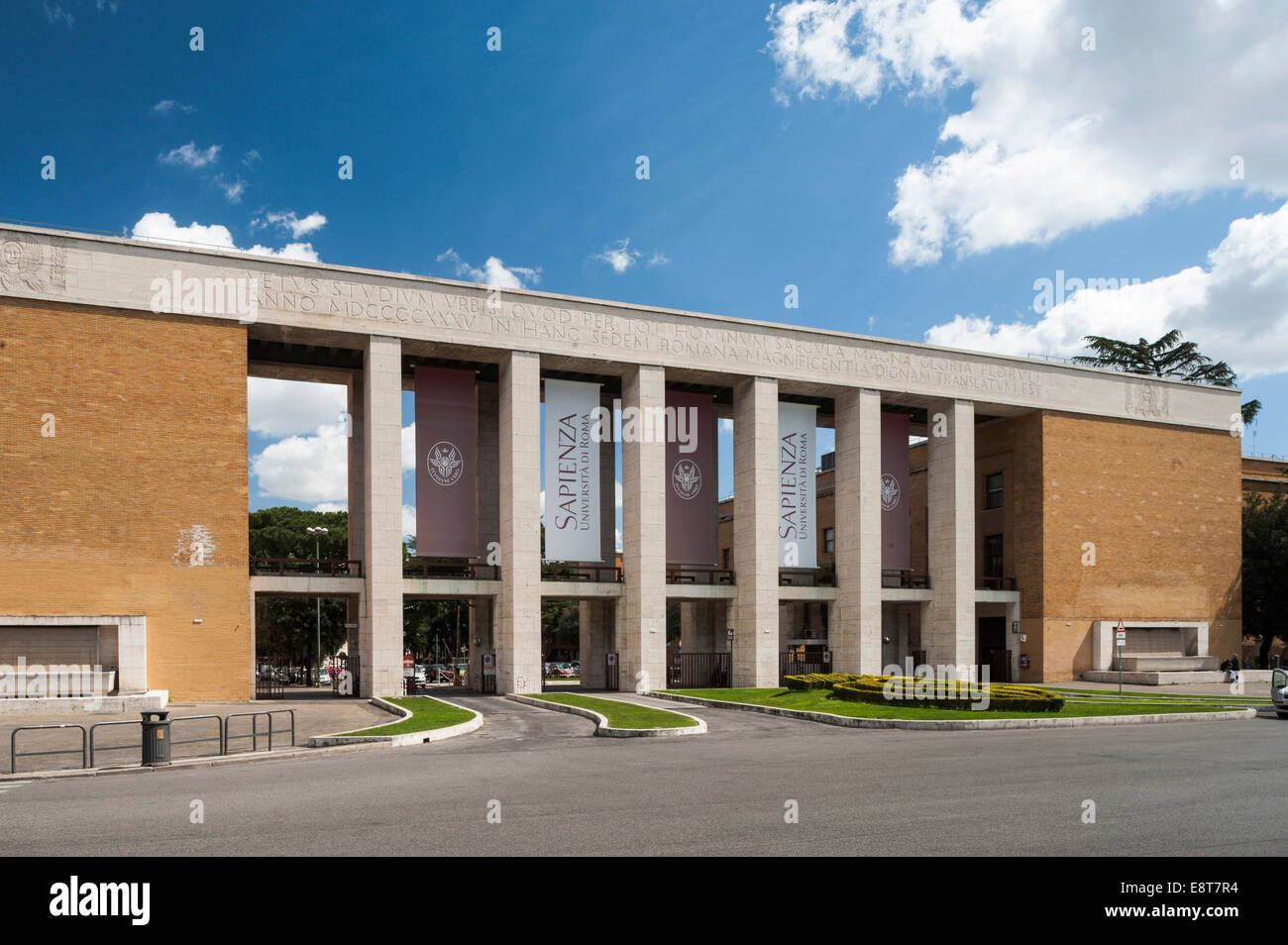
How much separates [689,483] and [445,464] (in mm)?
11020

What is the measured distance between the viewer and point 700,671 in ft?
147

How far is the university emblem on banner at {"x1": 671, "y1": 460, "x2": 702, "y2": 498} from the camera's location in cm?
4525

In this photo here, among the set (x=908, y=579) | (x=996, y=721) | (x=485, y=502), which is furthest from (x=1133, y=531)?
(x=485, y=502)

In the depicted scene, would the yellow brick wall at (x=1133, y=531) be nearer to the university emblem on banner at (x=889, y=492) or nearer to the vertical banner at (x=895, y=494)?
the vertical banner at (x=895, y=494)

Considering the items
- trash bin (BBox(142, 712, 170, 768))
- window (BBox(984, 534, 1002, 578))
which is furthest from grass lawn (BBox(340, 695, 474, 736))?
window (BBox(984, 534, 1002, 578))

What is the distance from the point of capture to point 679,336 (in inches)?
1654

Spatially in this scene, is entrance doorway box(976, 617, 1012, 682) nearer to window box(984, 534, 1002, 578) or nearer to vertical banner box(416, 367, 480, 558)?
window box(984, 534, 1002, 578)

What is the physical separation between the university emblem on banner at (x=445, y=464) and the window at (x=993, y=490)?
2704cm

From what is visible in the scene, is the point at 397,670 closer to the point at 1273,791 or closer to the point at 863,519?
the point at 863,519

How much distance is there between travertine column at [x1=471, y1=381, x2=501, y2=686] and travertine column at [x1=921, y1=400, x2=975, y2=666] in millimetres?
20294

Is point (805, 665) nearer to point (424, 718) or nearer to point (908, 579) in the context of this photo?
point (908, 579)

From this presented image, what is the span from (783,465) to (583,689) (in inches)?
522

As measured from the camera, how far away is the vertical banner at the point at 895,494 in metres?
48.4

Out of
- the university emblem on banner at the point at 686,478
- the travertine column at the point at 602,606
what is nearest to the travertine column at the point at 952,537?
the university emblem on banner at the point at 686,478
